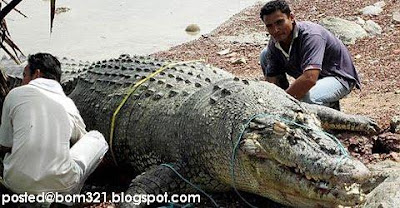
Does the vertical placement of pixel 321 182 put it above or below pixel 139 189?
above

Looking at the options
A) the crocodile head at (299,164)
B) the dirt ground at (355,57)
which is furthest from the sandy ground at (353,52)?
the crocodile head at (299,164)

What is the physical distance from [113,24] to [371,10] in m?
4.79

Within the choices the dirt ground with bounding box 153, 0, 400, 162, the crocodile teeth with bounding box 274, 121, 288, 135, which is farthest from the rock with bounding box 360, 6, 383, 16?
the crocodile teeth with bounding box 274, 121, 288, 135

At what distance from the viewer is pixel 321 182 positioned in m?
3.31

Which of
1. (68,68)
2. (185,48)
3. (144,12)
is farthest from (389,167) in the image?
(144,12)

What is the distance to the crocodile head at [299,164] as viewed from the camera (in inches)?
127

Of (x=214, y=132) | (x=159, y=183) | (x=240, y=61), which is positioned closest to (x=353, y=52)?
(x=240, y=61)

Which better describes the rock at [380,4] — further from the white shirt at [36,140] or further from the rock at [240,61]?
the white shirt at [36,140]

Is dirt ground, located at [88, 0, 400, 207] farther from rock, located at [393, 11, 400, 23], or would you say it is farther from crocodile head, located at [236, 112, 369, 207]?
crocodile head, located at [236, 112, 369, 207]

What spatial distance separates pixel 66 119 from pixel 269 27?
2.07 metres

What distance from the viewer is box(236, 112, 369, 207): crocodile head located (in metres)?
3.23

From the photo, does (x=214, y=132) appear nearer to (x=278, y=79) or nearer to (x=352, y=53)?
(x=278, y=79)

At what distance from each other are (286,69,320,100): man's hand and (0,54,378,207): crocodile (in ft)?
0.64

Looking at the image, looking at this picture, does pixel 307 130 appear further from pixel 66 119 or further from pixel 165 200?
pixel 66 119
